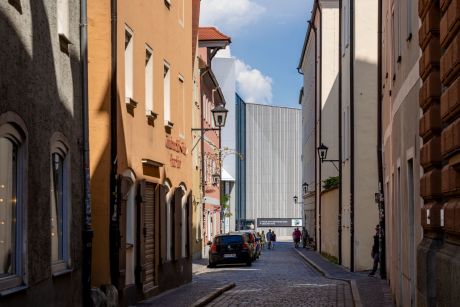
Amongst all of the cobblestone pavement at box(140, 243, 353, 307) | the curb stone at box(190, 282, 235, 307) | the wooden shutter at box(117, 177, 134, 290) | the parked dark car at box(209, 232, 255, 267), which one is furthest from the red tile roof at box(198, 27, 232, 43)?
the wooden shutter at box(117, 177, 134, 290)

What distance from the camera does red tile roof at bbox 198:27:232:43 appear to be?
4990 cm

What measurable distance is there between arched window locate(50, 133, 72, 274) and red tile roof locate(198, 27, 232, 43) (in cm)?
3690

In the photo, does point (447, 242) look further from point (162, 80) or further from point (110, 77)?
point (162, 80)

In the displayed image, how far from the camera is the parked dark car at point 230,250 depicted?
39094 millimetres

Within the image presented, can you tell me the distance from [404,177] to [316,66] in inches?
1694

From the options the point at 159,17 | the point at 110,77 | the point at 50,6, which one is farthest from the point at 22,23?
the point at 159,17

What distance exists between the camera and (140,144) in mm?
19781

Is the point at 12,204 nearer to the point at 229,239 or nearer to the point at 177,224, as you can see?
the point at 177,224

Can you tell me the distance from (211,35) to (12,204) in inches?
1612

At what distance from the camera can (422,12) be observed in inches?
431

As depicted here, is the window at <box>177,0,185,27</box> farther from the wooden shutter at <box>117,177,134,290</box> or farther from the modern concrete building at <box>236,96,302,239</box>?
the modern concrete building at <box>236,96,302,239</box>

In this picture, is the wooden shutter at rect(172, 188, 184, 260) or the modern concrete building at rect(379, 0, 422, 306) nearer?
the modern concrete building at rect(379, 0, 422, 306)

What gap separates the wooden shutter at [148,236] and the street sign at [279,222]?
78874 mm

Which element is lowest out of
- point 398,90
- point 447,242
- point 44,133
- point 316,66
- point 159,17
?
point 447,242
